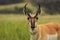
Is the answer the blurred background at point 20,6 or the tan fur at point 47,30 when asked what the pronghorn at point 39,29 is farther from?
the blurred background at point 20,6

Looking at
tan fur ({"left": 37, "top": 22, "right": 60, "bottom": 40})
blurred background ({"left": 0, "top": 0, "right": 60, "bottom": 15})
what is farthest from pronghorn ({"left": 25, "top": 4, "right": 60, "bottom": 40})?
blurred background ({"left": 0, "top": 0, "right": 60, "bottom": 15})

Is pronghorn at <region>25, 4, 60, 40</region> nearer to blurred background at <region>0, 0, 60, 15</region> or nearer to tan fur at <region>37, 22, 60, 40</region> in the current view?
tan fur at <region>37, 22, 60, 40</region>

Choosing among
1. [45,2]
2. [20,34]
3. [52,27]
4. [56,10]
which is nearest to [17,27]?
[20,34]

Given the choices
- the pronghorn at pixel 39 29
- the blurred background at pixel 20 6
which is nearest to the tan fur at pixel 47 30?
the pronghorn at pixel 39 29

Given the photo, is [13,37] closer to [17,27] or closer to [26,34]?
[26,34]

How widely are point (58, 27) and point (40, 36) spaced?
36.2 inches

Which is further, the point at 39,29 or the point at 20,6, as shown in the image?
the point at 20,6

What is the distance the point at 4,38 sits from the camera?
1061 cm

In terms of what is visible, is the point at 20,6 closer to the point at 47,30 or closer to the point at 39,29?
the point at 47,30

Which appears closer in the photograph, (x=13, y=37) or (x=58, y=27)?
(x=58, y=27)

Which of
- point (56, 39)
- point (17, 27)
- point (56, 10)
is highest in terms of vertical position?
point (56, 39)

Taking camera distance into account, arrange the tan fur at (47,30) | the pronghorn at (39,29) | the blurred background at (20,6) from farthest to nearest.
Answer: the blurred background at (20,6) → the tan fur at (47,30) → the pronghorn at (39,29)

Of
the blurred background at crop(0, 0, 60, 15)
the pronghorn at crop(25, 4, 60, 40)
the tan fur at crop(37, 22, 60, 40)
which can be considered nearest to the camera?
the pronghorn at crop(25, 4, 60, 40)

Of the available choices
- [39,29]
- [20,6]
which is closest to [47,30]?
[39,29]
